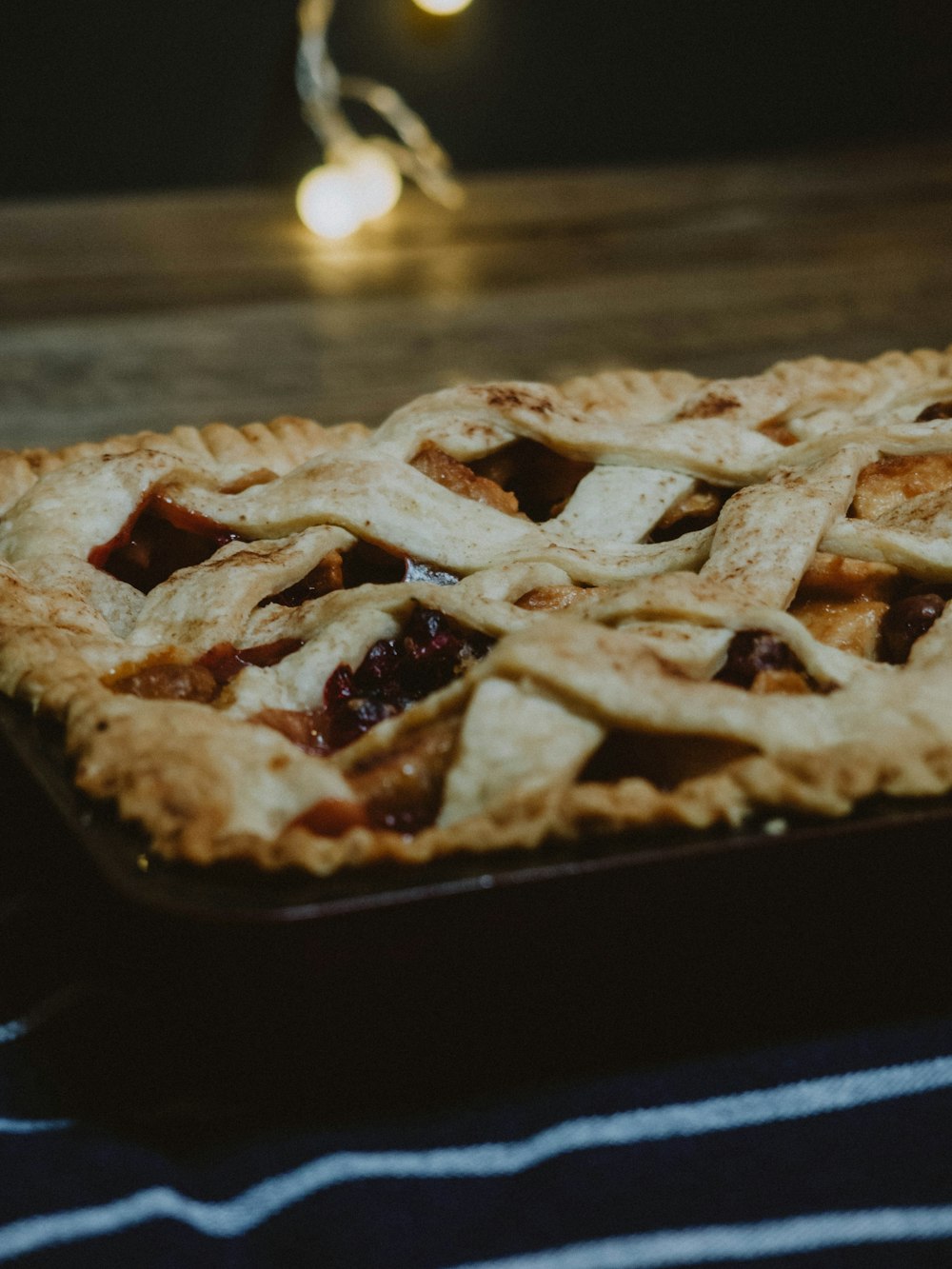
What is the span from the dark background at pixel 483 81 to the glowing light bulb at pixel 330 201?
636mm

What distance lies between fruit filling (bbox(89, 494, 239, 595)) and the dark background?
3.64 meters

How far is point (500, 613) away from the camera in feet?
4.46

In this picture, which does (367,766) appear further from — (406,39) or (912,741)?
(406,39)

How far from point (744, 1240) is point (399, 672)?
655 mm

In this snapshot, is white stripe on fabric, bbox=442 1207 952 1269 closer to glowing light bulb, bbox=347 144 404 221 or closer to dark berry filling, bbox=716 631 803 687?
dark berry filling, bbox=716 631 803 687

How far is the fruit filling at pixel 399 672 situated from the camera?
1.33 m

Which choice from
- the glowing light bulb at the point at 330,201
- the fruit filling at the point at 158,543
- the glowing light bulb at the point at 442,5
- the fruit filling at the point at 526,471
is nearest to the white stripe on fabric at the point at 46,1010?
the fruit filling at the point at 158,543

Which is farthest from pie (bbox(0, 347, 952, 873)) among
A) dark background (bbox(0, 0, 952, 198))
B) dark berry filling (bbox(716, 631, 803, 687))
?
dark background (bbox(0, 0, 952, 198))

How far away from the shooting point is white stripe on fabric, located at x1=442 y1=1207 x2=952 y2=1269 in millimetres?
968

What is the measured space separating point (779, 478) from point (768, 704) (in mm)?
560

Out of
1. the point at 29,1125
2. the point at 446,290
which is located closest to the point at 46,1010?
A: the point at 29,1125

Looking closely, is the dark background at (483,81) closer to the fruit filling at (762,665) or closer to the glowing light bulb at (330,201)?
the glowing light bulb at (330,201)

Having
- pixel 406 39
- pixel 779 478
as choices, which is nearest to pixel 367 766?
pixel 779 478

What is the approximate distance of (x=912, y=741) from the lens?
1.12m
